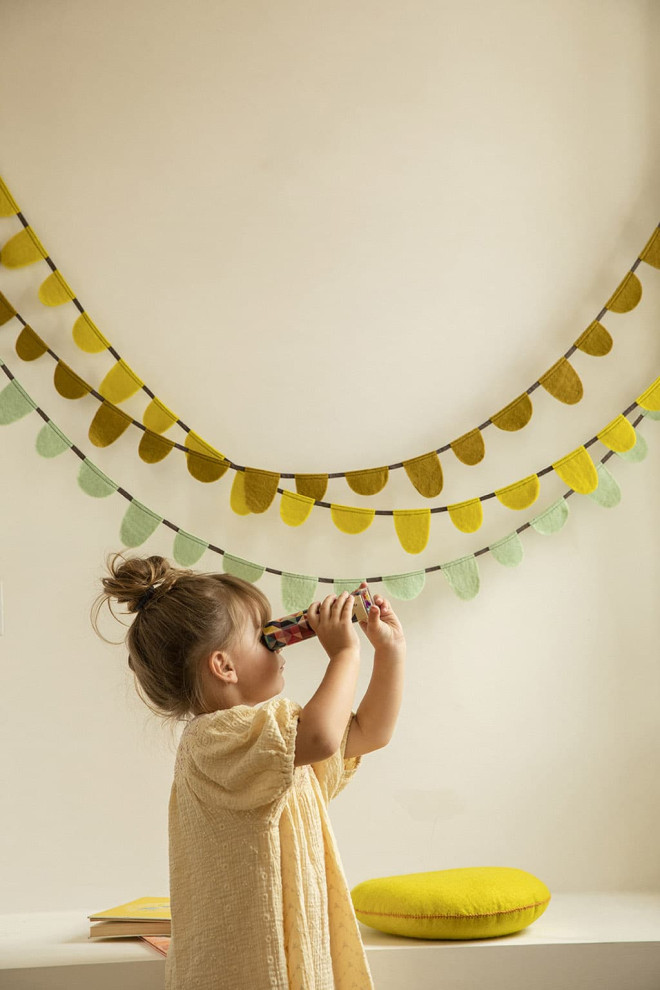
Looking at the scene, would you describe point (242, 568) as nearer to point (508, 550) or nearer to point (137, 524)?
point (137, 524)

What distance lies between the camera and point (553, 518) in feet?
5.57

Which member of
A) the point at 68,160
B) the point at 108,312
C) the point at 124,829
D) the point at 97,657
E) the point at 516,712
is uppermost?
the point at 68,160

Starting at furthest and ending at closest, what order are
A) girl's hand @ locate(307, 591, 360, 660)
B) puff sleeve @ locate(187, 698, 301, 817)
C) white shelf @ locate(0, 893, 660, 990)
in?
white shelf @ locate(0, 893, 660, 990), girl's hand @ locate(307, 591, 360, 660), puff sleeve @ locate(187, 698, 301, 817)

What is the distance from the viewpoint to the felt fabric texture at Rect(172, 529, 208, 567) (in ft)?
5.26

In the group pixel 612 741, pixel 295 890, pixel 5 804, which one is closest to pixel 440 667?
pixel 612 741

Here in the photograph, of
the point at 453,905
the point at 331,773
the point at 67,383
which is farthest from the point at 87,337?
the point at 453,905

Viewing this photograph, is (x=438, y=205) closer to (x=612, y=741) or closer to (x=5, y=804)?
(x=612, y=741)

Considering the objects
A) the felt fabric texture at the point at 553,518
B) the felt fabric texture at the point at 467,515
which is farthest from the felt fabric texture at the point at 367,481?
the felt fabric texture at the point at 553,518

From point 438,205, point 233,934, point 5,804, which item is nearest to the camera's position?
point 233,934

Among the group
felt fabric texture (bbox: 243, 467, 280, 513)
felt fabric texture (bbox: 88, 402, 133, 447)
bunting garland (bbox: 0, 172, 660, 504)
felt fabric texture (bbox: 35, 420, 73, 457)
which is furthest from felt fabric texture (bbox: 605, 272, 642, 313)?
felt fabric texture (bbox: 35, 420, 73, 457)

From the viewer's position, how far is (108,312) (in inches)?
68.7

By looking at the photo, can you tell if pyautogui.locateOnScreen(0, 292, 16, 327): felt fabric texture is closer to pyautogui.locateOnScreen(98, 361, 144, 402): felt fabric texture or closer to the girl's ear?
pyautogui.locateOnScreen(98, 361, 144, 402): felt fabric texture

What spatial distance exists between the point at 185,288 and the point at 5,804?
99 centimetres

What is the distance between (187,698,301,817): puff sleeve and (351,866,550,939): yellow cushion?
1.43 feet
